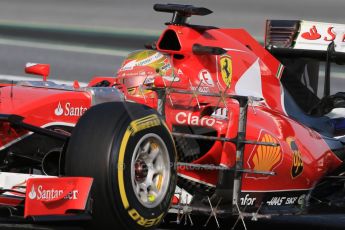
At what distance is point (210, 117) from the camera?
6.48 metres

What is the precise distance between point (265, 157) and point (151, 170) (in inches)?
49.6

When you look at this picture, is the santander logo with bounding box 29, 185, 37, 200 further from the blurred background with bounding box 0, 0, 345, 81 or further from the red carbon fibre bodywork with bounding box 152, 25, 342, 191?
the blurred background with bounding box 0, 0, 345, 81

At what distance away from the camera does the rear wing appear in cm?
859

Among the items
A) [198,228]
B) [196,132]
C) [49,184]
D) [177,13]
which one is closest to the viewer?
[49,184]

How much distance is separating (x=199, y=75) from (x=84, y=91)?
3.14 ft

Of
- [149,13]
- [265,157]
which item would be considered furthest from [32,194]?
[149,13]

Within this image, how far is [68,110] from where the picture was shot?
6242 millimetres

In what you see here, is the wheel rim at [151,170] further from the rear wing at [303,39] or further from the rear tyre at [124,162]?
the rear wing at [303,39]

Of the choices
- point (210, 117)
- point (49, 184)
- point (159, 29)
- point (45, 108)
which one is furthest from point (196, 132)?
point (159, 29)

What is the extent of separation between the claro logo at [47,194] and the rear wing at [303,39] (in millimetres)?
3954

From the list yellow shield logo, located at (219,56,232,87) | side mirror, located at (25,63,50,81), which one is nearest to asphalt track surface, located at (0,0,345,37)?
side mirror, located at (25,63,50,81)

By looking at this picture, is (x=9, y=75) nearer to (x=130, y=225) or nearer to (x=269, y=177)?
(x=269, y=177)

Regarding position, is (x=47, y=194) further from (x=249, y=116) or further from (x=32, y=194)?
(x=249, y=116)

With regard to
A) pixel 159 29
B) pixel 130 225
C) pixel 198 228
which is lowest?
pixel 198 228
